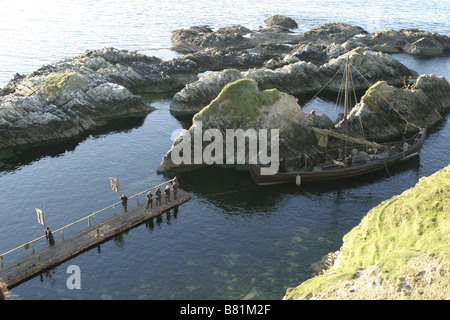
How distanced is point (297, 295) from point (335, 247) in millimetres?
11756

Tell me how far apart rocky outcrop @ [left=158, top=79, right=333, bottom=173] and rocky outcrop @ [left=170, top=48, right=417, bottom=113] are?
20.5 meters

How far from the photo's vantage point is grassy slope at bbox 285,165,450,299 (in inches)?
995

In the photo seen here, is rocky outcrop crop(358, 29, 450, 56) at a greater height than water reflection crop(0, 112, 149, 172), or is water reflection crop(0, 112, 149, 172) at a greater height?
rocky outcrop crop(358, 29, 450, 56)

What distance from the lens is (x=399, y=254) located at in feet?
93.5

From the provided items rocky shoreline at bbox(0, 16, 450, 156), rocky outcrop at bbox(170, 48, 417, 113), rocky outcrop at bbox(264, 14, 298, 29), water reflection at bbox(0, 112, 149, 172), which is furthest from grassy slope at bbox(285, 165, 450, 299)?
rocky outcrop at bbox(264, 14, 298, 29)

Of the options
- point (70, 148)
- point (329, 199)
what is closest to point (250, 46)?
A: point (70, 148)

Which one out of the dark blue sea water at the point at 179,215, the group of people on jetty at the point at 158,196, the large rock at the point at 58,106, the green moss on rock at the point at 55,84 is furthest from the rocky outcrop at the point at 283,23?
the group of people on jetty at the point at 158,196

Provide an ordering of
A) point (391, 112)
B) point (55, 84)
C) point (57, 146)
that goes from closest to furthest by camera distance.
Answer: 1. point (57, 146)
2. point (391, 112)
3. point (55, 84)

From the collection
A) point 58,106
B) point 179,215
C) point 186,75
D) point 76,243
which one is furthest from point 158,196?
point 186,75

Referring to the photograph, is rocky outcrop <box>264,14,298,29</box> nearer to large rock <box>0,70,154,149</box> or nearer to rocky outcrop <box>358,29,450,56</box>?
rocky outcrop <box>358,29,450,56</box>

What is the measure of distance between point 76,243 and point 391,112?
171 ft

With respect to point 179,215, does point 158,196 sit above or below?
above

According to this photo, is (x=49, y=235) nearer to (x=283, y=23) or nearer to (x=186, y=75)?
(x=186, y=75)
